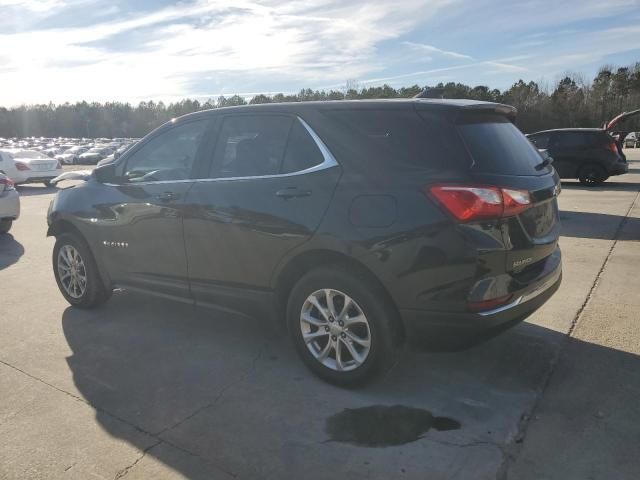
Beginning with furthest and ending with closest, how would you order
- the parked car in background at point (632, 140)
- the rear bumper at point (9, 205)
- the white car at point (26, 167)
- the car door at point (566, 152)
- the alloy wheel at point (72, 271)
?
the parked car in background at point (632, 140) < the white car at point (26, 167) < the car door at point (566, 152) < the rear bumper at point (9, 205) < the alloy wheel at point (72, 271)

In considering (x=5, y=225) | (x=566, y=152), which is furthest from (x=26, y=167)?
(x=566, y=152)

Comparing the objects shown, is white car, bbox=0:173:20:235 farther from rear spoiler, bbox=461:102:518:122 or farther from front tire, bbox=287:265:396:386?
rear spoiler, bbox=461:102:518:122

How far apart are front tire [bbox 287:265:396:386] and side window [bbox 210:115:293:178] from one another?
2.78ft

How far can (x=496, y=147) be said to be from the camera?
3.29m

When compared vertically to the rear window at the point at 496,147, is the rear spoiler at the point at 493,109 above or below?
above

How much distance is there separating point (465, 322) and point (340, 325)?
78 centimetres

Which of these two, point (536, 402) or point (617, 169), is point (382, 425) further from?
point (617, 169)

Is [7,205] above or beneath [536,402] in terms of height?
above

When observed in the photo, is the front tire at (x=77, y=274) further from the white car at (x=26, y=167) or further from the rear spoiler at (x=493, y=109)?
the white car at (x=26, y=167)

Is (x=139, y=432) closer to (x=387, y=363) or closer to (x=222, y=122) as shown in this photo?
(x=387, y=363)

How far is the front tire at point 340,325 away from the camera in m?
3.20

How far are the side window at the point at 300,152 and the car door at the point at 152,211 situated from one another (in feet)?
2.88

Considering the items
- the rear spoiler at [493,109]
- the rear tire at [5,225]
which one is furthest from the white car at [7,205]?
the rear spoiler at [493,109]

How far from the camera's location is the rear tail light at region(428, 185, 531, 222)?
9.59 feet
